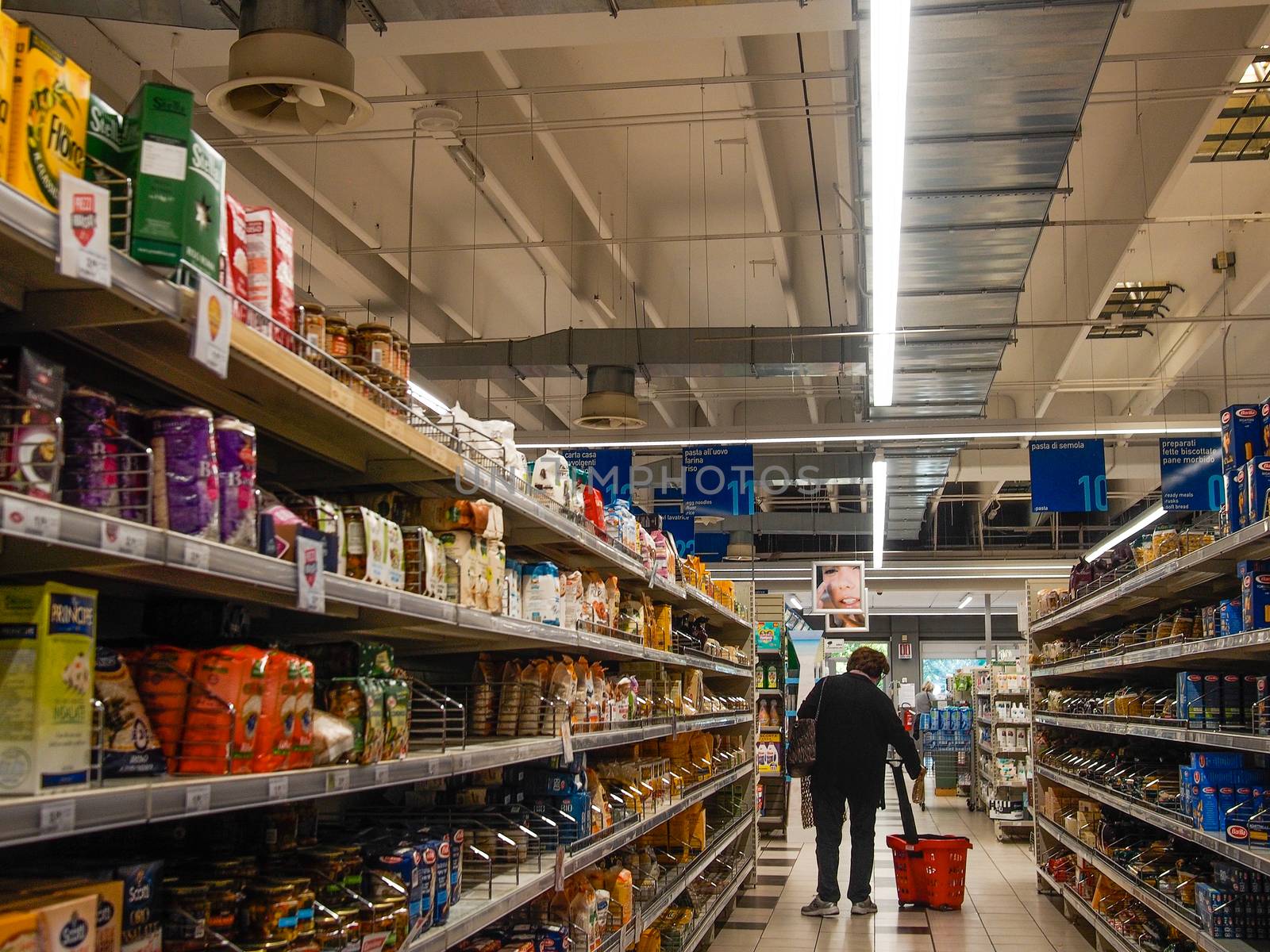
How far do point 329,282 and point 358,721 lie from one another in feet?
35.0

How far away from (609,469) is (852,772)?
5457 millimetres

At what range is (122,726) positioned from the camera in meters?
2.01

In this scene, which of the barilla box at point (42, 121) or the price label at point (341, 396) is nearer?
the barilla box at point (42, 121)

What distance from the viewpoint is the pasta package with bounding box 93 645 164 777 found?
6.47 feet

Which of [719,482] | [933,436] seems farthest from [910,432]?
[719,482]

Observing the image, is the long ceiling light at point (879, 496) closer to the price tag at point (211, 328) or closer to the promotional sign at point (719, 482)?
the promotional sign at point (719, 482)

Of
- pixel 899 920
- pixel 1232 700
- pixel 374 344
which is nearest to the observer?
pixel 374 344

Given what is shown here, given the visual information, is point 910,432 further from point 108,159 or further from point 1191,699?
point 108,159

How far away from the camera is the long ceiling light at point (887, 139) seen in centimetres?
475

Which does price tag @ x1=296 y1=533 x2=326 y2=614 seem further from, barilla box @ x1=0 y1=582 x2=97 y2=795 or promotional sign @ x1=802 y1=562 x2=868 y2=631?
promotional sign @ x1=802 y1=562 x2=868 y2=631

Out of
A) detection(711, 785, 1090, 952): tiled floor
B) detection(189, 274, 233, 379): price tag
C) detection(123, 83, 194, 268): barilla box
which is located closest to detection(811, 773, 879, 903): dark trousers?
detection(711, 785, 1090, 952): tiled floor

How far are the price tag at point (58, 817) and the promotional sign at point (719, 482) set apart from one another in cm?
1119

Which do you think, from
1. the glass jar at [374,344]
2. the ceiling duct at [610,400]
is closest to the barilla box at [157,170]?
the glass jar at [374,344]

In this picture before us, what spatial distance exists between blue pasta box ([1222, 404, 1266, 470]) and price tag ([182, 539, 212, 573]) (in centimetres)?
361
